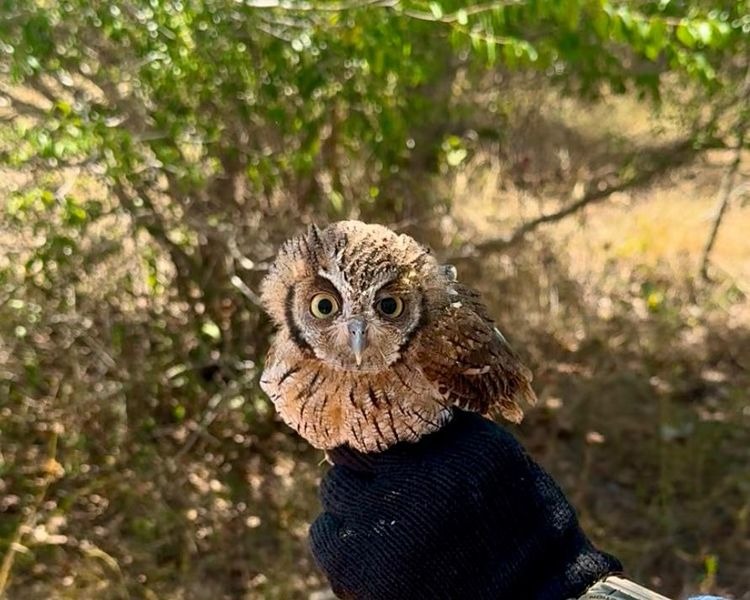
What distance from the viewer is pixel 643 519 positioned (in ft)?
12.5

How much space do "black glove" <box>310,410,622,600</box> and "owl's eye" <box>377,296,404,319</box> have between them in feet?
0.93

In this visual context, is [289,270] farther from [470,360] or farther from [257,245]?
[257,245]

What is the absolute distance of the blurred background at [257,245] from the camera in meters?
2.97

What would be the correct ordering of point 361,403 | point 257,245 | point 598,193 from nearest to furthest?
point 361,403, point 257,245, point 598,193

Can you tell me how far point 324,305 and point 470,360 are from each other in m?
0.34

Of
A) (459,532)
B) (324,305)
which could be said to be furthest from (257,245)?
(459,532)

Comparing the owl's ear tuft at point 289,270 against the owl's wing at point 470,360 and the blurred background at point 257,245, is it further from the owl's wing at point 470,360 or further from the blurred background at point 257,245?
the blurred background at point 257,245

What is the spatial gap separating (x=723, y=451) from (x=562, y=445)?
860 mm

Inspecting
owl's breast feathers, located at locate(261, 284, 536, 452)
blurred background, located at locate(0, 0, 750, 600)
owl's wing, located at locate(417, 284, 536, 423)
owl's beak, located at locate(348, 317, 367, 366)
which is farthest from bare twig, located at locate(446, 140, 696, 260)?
owl's beak, located at locate(348, 317, 367, 366)

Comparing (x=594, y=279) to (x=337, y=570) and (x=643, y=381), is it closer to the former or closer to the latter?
(x=643, y=381)

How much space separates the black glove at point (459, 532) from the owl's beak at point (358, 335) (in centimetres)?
25

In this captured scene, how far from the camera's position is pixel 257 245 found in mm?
3605

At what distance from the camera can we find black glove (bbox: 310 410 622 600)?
1453 mm

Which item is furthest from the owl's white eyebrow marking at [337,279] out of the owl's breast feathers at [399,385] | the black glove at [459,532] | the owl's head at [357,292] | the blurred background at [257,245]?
the blurred background at [257,245]
